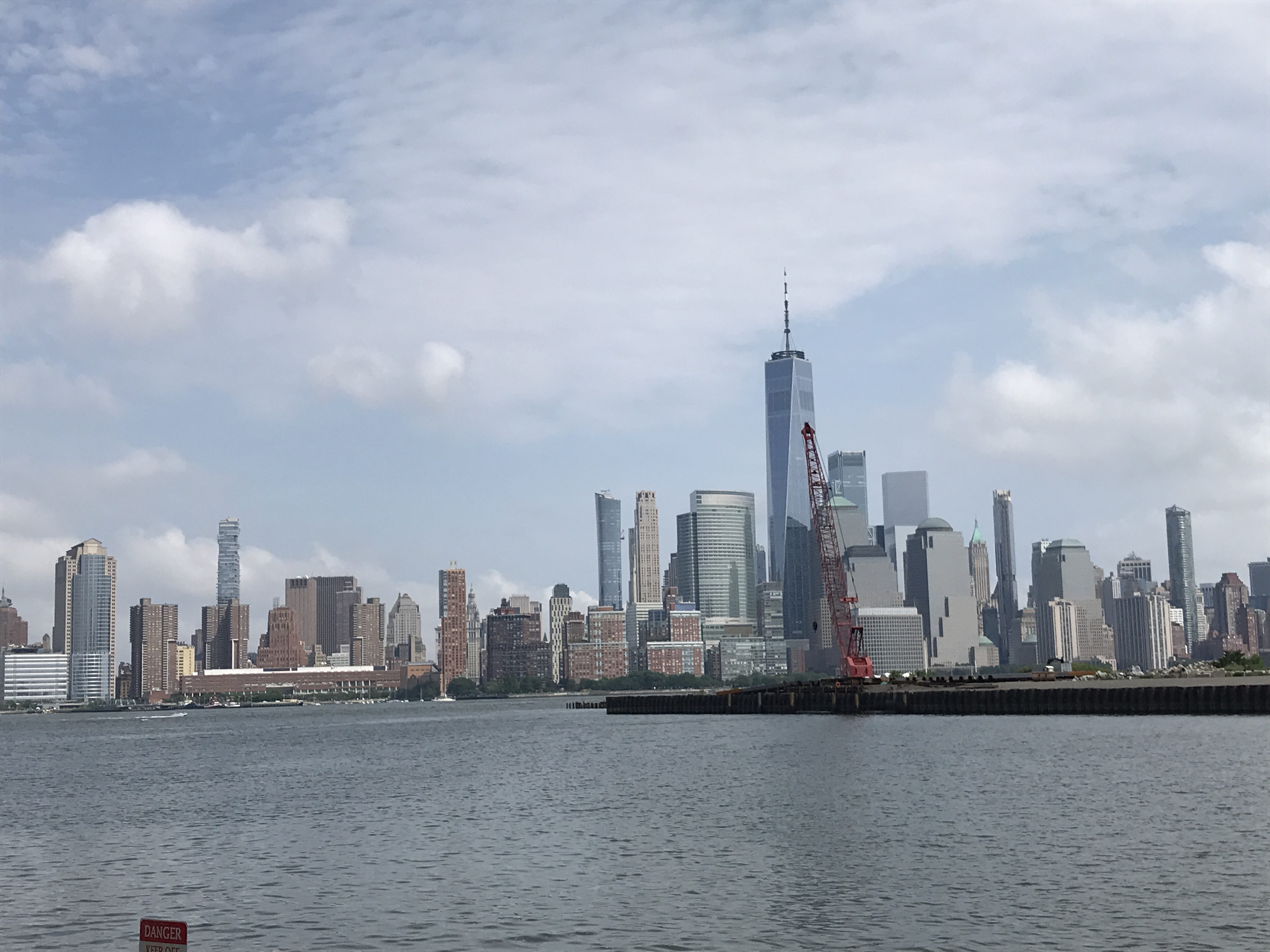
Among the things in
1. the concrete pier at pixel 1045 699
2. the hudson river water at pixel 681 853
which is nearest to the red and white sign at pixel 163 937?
the hudson river water at pixel 681 853

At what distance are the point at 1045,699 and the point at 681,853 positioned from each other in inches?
4640

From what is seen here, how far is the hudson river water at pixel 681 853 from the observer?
38594 millimetres

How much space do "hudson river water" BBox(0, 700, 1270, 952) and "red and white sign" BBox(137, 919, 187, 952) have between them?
44.4 ft

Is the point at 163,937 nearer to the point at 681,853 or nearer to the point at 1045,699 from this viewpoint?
the point at 681,853

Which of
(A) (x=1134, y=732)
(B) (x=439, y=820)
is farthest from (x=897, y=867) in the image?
(A) (x=1134, y=732)

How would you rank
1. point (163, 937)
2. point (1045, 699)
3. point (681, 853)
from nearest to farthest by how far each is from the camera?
point (163, 937) → point (681, 853) → point (1045, 699)

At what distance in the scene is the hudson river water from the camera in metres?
38.6

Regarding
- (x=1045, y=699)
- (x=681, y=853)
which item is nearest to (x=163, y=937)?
(x=681, y=853)

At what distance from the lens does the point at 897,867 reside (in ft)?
158

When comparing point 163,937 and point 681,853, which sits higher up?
point 163,937

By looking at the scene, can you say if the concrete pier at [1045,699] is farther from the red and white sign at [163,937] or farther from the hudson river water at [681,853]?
the red and white sign at [163,937]

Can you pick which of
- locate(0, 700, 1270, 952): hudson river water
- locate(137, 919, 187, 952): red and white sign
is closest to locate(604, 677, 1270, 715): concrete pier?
locate(0, 700, 1270, 952): hudson river water

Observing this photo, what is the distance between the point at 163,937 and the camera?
24.0 meters

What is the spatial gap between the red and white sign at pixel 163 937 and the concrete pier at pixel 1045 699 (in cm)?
13564
